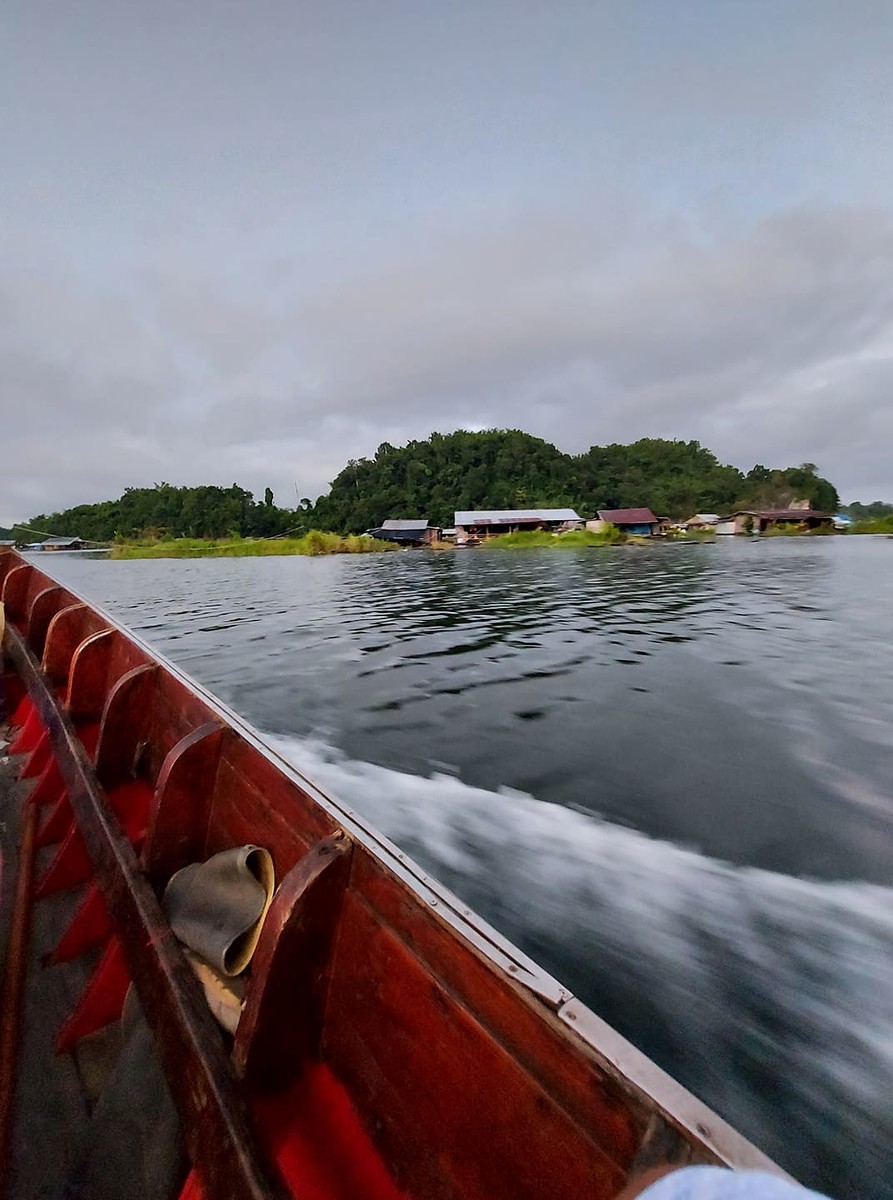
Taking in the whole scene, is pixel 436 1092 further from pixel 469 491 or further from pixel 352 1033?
pixel 469 491

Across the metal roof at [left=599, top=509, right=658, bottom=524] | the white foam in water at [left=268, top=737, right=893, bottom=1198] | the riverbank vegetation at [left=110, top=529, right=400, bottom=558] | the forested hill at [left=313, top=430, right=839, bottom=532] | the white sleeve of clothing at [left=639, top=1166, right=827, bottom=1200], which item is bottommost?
the white foam in water at [left=268, top=737, right=893, bottom=1198]

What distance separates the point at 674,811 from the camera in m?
3.87

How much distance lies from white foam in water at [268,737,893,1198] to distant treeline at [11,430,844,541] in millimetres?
70990

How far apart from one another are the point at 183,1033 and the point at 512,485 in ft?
257

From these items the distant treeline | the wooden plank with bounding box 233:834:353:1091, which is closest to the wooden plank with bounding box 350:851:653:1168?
the wooden plank with bounding box 233:834:353:1091

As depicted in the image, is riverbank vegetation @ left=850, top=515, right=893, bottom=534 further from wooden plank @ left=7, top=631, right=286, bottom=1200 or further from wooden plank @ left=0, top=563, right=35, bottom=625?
wooden plank @ left=7, top=631, right=286, bottom=1200

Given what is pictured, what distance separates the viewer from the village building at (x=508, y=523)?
62125mm

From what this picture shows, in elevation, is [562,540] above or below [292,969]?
above

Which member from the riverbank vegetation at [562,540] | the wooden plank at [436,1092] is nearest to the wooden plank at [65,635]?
the wooden plank at [436,1092]

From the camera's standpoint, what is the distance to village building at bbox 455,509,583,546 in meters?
62.1

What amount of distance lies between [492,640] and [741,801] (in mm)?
5705

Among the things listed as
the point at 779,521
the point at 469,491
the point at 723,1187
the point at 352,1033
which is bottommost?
the point at 352,1033

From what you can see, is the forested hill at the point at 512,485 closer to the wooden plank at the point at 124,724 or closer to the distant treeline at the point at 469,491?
the distant treeline at the point at 469,491

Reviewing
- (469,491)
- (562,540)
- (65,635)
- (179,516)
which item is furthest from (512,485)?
(65,635)
